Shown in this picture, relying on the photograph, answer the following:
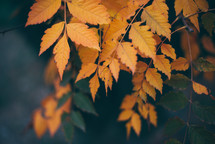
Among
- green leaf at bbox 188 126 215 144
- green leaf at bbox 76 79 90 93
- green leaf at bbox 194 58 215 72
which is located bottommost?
green leaf at bbox 188 126 215 144

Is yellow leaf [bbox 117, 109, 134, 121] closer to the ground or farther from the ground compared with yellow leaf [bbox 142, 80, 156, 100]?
closer to the ground

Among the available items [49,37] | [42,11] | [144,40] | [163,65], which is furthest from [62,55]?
[163,65]

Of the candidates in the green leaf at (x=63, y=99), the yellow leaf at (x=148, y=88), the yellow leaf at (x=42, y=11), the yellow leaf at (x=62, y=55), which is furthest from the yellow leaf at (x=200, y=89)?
the green leaf at (x=63, y=99)

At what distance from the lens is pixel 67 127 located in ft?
3.82

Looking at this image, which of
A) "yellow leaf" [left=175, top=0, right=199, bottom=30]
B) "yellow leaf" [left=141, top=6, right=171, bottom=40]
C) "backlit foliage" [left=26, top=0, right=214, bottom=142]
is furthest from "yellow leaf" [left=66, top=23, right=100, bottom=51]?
"yellow leaf" [left=175, top=0, right=199, bottom=30]

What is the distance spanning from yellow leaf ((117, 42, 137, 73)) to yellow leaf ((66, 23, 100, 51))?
10 centimetres

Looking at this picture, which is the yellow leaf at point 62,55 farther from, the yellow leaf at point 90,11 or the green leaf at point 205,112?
the green leaf at point 205,112

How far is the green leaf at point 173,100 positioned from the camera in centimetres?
82

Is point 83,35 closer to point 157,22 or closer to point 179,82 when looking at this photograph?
point 157,22

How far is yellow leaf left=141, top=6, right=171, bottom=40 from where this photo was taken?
60 cm

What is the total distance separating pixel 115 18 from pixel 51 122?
1.25m

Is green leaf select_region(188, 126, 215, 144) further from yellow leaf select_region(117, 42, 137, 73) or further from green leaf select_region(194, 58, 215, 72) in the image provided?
yellow leaf select_region(117, 42, 137, 73)

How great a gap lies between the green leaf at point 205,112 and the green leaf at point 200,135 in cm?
5

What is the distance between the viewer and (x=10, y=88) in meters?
2.87
